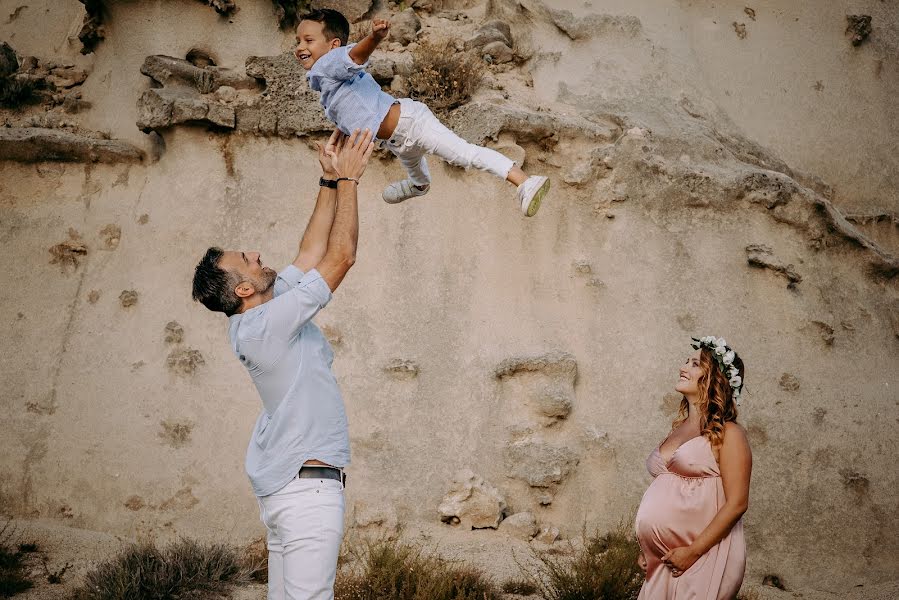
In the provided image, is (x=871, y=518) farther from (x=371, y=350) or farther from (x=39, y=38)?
(x=39, y=38)

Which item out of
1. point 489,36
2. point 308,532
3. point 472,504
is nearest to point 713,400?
point 308,532

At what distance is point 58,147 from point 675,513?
8.14 meters

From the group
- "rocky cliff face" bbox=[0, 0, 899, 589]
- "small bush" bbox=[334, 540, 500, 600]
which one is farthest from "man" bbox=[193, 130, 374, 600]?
"rocky cliff face" bbox=[0, 0, 899, 589]

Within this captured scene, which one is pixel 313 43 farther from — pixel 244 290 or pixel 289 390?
pixel 289 390

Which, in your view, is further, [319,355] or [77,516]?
[77,516]

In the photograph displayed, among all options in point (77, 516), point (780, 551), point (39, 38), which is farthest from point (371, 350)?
point (39, 38)

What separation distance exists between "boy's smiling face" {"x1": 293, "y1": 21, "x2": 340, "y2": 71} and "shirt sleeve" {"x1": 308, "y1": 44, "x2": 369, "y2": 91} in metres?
0.10

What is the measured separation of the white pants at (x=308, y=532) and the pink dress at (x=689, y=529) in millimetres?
1954

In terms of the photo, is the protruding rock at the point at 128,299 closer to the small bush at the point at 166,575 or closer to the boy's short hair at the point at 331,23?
the small bush at the point at 166,575

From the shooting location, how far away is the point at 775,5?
12.3 metres

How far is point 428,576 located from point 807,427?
4426 millimetres

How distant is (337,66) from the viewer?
5945mm

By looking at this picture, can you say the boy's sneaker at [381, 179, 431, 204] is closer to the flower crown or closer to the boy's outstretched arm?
the boy's outstretched arm

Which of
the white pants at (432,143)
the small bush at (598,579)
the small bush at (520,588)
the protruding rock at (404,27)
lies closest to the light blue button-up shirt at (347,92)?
the white pants at (432,143)
